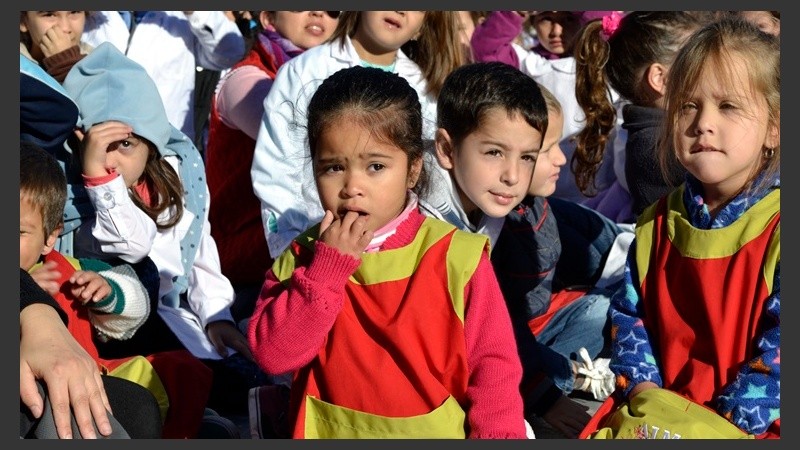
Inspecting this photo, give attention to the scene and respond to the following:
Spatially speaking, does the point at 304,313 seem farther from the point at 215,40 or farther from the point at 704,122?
the point at 215,40

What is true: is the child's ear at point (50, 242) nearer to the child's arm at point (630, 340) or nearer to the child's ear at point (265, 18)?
the child's arm at point (630, 340)

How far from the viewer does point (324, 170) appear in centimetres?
281

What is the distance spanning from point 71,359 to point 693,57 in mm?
1580

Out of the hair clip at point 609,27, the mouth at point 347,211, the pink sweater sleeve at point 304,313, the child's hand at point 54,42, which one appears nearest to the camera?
the pink sweater sleeve at point 304,313

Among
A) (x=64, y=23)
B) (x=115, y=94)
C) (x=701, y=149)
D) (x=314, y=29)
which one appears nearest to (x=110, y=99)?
(x=115, y=94)

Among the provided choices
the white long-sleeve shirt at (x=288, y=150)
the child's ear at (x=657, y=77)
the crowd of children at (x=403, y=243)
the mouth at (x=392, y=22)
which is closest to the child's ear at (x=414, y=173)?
the crowd of children at (x=403, y=243)

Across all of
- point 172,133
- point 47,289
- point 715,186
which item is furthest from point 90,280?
point 715,186

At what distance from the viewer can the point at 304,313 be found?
265cm

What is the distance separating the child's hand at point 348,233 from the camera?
2.69 m

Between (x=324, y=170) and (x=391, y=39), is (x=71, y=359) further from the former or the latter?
(x=391, y=39)

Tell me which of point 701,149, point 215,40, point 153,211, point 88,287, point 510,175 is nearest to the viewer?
point 701,149

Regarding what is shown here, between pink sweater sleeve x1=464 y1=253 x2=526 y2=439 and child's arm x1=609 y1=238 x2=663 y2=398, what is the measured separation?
0.92ft

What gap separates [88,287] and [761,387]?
163cm

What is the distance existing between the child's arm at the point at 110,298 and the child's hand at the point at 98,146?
25 cm
